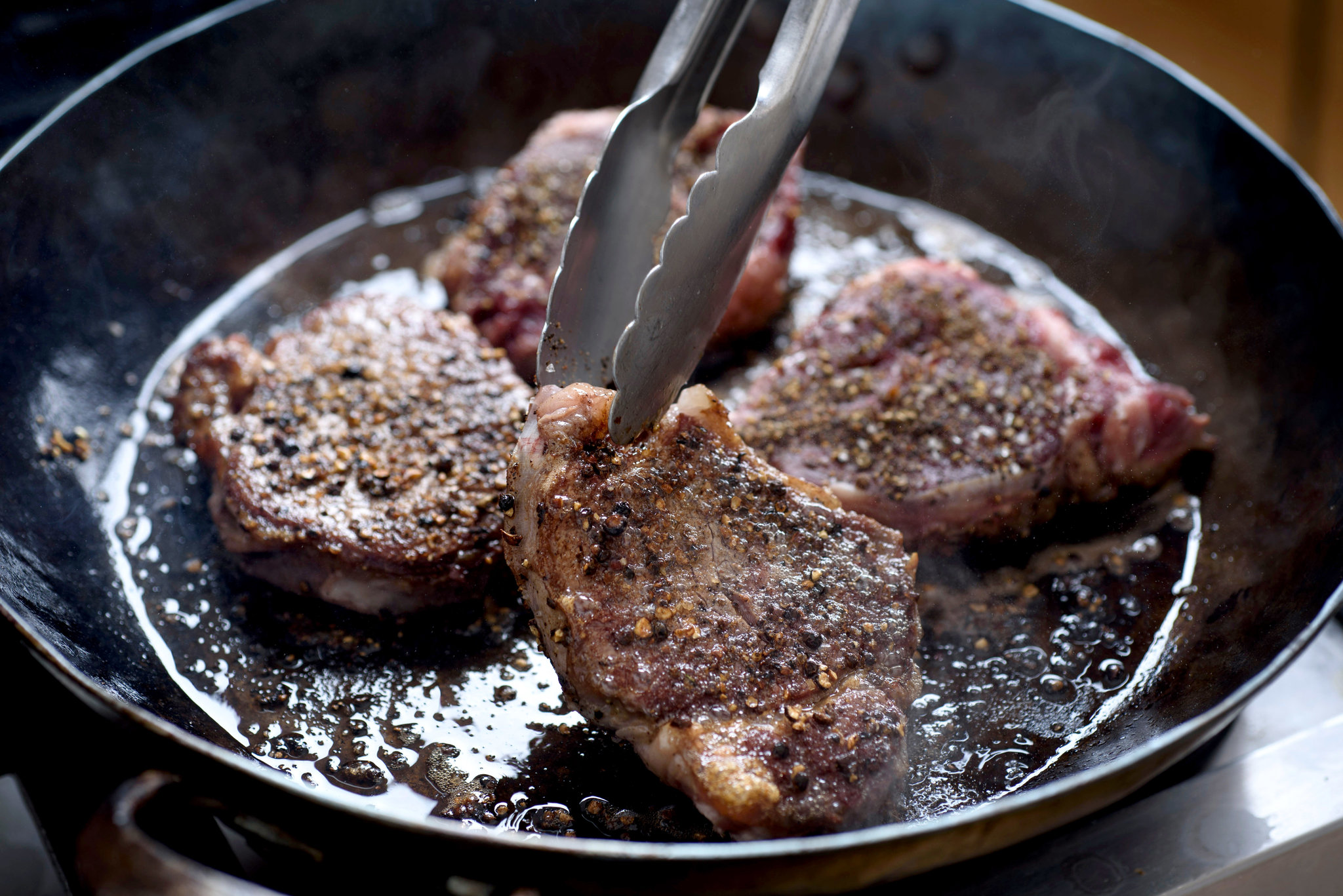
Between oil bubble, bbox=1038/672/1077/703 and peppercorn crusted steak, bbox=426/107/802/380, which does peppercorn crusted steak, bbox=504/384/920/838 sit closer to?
oil bubble, bbox=1038/672/1077/703

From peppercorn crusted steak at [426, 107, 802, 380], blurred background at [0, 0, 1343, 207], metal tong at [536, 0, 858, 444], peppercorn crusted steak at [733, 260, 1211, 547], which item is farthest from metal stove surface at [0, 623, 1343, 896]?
blurred background at [0, 0, 1343, 207]

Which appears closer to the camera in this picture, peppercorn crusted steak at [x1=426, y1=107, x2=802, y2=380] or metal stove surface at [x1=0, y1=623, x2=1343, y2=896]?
metal stove surface at [x1=0, y1=623, x2=1343, y2=896]

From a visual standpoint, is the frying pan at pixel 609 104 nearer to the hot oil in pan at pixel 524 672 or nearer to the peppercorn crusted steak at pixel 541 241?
the hot oil in pan at pixel 524 672

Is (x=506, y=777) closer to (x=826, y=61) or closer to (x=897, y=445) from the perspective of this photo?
(x=897, y=445)

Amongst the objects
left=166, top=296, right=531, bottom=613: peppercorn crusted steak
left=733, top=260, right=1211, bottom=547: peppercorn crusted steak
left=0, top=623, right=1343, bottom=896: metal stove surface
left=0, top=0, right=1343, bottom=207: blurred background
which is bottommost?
left=0, top=623, right=1343, bottom=896: metal stove surface

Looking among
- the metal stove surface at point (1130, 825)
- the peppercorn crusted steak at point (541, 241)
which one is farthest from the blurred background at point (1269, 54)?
the metal stove surface at point (1130, 825)

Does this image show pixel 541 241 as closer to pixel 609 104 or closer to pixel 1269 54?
pixel 609 104

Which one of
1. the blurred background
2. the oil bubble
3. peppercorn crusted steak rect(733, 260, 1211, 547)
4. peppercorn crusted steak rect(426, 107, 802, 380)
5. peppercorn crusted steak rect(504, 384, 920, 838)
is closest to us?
peppercorn crusted steak rect(504, 384, 920, 838)
